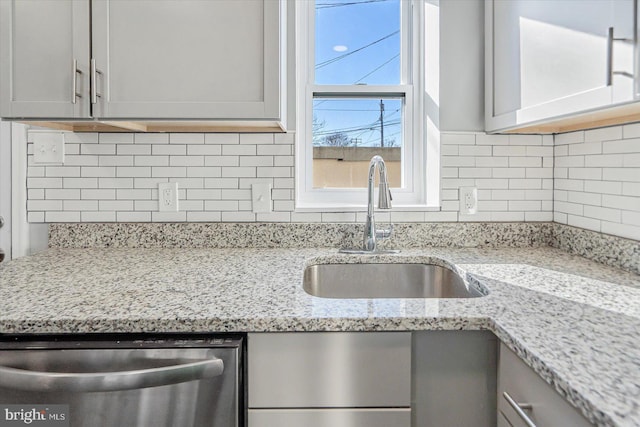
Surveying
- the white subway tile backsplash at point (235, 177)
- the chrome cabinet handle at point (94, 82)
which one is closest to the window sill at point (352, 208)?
the white subway tile backsplash at point (235, 177)

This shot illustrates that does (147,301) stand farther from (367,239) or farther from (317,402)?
(367,239)

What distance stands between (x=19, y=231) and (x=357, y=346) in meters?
1.39

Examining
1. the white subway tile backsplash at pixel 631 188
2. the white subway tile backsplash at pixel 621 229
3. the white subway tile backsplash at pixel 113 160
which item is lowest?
the white subway tile backsplash at pixel 621 229

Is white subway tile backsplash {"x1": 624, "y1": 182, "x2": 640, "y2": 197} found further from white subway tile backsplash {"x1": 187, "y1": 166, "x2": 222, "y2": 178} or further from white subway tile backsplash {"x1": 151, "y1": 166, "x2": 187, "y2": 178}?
white subway tile backsplash {"x1": 151, "y1": 166, "x2": 187, "y2": 178}

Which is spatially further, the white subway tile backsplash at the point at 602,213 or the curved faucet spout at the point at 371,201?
the curved faucet spout at the point at 371,201

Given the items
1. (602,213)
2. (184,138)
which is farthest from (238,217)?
(602,213)

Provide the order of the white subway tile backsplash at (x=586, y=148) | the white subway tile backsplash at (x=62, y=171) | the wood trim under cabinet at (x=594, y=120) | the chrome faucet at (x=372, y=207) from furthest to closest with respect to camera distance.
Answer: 1. the white subway tile backsplash at (x=62, y=171)
2. the chrome faucet at (x=372, y=207)
3. the white subway tile backsplash at (x=586, y=148)
4. the wood trim under cabinet at (x=594, y=120)

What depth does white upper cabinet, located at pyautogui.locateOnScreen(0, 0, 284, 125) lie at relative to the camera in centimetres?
131

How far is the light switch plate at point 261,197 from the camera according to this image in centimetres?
169

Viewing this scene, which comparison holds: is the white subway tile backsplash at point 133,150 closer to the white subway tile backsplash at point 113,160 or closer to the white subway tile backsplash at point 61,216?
the white subway tile backsplash at point 113,160

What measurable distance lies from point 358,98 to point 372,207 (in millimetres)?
549

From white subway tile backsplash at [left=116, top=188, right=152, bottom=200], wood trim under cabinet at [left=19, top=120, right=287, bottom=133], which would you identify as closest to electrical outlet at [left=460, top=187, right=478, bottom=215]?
wood trim under cabinet at [left=19, top=120, right=287, bottom=133]

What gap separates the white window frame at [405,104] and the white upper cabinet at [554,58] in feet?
0.98

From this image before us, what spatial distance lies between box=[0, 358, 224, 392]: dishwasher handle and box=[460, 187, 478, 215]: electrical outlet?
4.04 ft
